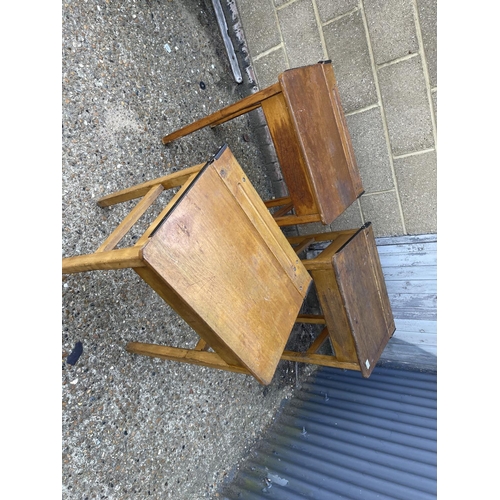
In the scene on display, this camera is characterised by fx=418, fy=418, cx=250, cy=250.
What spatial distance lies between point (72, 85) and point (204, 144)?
751 mm

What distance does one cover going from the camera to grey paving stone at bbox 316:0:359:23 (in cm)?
211

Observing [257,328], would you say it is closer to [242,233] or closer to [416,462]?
[242,233]

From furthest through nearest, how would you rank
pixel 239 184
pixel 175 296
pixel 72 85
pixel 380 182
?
pixel 380 182 < pixel 72 85 < pixel 239 184 < pixel 175 296

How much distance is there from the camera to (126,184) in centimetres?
193

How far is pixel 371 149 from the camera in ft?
7.48

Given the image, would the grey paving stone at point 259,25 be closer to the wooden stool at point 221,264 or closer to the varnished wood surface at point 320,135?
the varnished wood surface at point 320,135

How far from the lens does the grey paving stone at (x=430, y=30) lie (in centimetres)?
190

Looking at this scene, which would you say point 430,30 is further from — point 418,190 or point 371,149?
point 418,190

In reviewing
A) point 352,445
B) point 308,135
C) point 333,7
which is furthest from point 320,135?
point 352,445

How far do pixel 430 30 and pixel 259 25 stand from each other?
976mm

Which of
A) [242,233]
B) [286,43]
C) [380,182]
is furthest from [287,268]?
[286,43]

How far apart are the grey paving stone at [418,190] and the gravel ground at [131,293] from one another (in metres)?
1.04

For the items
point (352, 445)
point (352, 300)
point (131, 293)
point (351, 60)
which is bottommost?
point (352, 445)

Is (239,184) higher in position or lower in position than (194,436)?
higher
